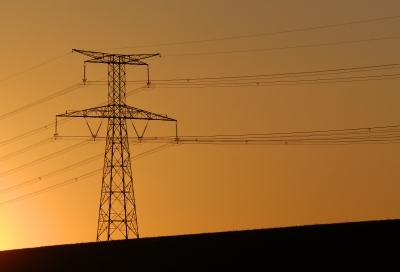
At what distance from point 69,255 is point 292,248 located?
30.2 feet

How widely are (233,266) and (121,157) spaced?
62.4 ft

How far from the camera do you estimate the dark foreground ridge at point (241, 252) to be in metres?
45.2

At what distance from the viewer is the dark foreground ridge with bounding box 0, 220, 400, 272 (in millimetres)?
45188

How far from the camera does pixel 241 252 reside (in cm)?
4856

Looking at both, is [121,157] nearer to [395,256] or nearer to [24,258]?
[24,258]

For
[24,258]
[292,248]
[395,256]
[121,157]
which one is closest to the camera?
[395,256]

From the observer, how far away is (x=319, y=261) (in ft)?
149

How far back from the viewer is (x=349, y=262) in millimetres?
44375

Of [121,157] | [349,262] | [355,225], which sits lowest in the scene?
[349,262]

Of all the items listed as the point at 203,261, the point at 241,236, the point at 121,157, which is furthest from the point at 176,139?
the point at 203,261

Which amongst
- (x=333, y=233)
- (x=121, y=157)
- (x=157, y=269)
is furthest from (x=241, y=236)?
(x=121, y=157)

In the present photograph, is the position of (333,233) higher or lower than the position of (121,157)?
lower

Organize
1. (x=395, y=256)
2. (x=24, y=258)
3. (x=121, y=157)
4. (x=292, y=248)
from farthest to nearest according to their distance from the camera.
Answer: (x=121, y=157) → (x=24, y=258) → (x=292, y=248) → (x=395, y=256)

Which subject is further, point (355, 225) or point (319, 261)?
point (355, 225)
